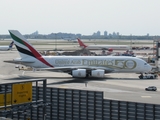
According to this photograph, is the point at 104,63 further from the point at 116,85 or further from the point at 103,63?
the point at 116,85

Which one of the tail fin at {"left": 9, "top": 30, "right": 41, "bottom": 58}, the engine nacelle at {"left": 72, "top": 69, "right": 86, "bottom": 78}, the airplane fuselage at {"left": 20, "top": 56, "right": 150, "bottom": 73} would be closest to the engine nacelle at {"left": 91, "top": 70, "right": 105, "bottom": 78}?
the engine nacelle at {"left": 72, "top": 69, "right": 86, "bottom": 78}

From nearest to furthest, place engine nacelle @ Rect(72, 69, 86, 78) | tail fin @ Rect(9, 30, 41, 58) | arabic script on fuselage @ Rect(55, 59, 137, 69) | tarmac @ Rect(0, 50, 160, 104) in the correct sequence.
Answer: tarmac @ Rect(0, 50, 160, 104), engine nacelle @ Rect(72, 69, 86, 78), arabic script on fuselage @ Rect(55, 59, 137, 69), tail fin @ Rect(9, 30, 41, 58)

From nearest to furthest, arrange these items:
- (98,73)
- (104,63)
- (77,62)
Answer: (98,73) < (104,63) < (77,62)

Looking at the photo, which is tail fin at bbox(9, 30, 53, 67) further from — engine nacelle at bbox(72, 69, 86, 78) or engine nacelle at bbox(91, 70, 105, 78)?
engine nacelle at bbox(91, 70, 105, 78)

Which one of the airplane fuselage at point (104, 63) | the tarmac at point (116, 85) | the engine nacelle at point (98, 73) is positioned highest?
the airplane fuselage at point (104, 63)

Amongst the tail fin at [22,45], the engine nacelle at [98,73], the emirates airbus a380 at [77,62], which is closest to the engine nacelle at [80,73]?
the emirates airbus a380 at [77,62]

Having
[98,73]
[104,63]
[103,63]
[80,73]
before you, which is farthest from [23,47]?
[104,63]

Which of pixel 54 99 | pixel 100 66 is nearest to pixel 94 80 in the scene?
pixel 100 66

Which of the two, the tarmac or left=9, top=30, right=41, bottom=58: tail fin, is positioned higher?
left=9, top=30, right=41, bottom=58: tail fin

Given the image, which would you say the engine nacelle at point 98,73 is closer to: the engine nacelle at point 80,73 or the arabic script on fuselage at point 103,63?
the engine nacelle at point 80,73

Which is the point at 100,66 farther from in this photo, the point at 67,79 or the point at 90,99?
the point at 90,99

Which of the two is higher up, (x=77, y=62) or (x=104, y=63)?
(x=77, y=62)

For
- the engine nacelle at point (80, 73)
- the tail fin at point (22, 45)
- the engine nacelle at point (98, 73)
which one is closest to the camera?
the engine nacelle at point (80, 73)

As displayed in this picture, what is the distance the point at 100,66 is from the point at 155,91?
16617 millimetres
